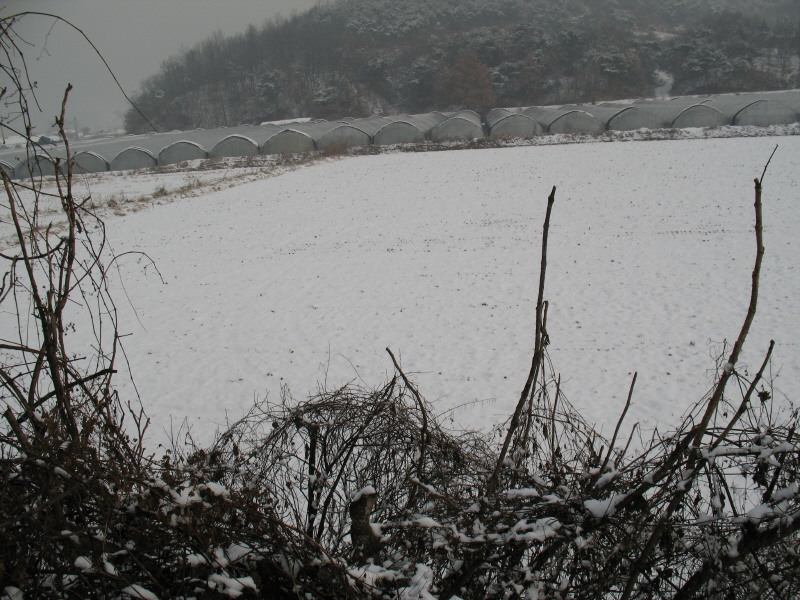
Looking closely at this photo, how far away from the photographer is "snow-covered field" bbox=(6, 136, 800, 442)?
6668 mm

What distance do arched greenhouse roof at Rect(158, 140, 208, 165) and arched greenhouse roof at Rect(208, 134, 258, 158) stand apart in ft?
2.67

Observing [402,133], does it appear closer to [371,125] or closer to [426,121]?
[371,125]

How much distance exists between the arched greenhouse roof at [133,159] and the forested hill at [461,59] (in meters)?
34.5

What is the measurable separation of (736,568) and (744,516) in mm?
201

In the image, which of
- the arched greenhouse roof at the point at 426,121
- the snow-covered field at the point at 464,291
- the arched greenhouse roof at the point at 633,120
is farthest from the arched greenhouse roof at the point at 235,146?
the arched greenhouse roof at the point at 633,120

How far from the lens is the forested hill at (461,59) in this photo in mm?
63469

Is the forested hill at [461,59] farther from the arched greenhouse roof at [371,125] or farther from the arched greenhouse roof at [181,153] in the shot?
the arched greenhouse roof at [181,153]

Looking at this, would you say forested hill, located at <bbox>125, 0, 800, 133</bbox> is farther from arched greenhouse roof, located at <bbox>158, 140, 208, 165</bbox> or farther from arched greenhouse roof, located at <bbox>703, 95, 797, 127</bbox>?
arched greenhouse roof, located at <bbox>158, 140, 208, 165</bbox>

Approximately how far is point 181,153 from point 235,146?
3.84m

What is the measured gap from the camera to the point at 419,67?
69.0 m

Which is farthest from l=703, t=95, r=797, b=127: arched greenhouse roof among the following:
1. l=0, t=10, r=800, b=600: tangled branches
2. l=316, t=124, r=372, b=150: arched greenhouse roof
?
l=0, t=10, r=800, b=600: tangled branches

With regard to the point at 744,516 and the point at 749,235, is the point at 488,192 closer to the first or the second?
the point at 749,235

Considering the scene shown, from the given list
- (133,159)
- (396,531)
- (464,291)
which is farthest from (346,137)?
(396,531)

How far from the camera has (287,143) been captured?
37.5 m
